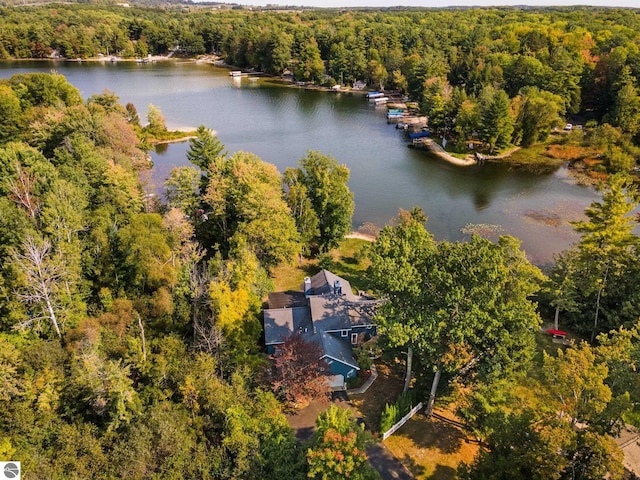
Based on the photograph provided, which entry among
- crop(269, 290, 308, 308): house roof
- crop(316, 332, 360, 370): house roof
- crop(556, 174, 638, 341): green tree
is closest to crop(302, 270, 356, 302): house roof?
crop(269, 290, 308, 308): house roof

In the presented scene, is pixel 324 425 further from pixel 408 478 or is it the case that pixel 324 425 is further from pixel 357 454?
pixel 408 478

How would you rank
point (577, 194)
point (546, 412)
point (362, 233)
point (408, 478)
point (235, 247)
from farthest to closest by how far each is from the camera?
point (577, 194), point (362, 233), point (235, 247), point (408, 478), point (546, 412)

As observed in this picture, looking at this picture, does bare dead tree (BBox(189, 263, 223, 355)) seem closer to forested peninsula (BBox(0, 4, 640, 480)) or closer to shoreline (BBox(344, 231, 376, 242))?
forested peninsula (BBox(0, 4, 640, 480))

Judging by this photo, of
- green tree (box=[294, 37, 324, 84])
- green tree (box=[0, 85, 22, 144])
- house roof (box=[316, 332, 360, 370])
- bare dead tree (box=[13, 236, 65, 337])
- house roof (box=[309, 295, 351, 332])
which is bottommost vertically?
house roof (box=[316, 332, 360, 370])

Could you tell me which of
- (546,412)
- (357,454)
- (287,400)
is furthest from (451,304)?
(287,400)

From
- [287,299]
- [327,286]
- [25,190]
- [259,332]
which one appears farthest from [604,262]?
[25,190]
